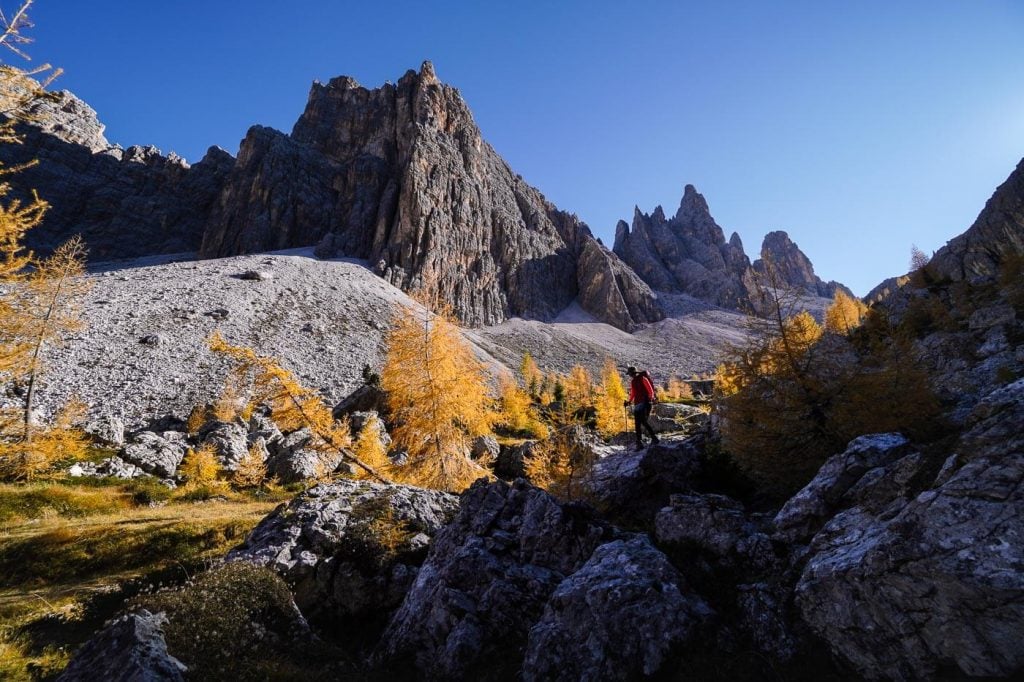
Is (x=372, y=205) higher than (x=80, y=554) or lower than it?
higher

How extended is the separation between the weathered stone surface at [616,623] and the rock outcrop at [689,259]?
Result: 6728 inches

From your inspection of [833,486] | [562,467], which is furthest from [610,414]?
[833,486]

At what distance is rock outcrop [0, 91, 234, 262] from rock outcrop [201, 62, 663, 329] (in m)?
24.4

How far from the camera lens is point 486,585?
25.3ft

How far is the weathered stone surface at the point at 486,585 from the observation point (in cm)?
683

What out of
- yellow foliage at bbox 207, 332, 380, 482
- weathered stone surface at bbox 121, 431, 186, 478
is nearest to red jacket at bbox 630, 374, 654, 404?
yellow foliage at bbox 207, 332, 380, 482

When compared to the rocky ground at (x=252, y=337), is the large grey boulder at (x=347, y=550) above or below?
below

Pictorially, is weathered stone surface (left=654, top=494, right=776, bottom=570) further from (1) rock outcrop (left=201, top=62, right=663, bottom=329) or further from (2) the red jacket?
(1) rock outcrop (left=201, top=62, right=663, bottom=329)

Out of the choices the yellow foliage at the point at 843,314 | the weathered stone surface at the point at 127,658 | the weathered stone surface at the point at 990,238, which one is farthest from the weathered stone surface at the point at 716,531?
the yellow foliage at the point at 843,314

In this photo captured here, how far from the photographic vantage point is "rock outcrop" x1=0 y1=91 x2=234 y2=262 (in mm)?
142600

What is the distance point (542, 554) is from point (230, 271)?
9670 centimetres

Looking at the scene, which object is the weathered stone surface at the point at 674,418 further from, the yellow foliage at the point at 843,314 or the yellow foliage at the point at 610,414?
the yellow foliage at the point at 843,314

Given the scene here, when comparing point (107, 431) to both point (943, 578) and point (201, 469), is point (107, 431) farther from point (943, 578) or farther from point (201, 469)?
point (943, 578)

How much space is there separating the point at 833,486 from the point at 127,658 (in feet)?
34.2
